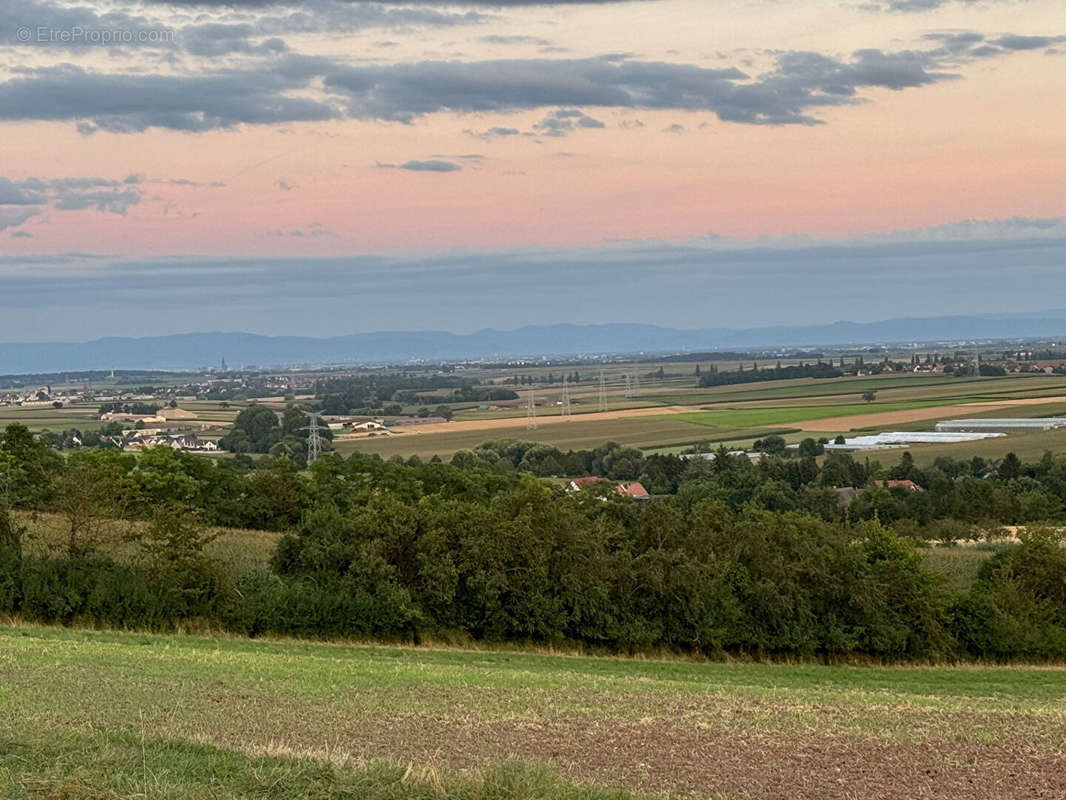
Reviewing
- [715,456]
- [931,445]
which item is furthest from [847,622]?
[931,445]

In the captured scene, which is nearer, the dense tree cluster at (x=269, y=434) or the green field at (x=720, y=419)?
the dense tree cluster at (x=269, y=434)

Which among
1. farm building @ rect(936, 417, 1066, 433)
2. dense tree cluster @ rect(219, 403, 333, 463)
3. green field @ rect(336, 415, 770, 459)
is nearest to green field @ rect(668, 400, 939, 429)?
green field @ rect(336, 415, 770, 459)

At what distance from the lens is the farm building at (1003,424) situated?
123250 mm

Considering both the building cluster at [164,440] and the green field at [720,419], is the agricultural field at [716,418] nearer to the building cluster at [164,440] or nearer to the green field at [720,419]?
the green field at [720,419]

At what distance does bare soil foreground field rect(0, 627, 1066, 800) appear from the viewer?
38.4ft

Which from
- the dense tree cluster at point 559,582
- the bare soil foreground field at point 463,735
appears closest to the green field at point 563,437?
the dense tree cluster at point 559,582

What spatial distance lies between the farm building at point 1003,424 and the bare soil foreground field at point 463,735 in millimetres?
104391

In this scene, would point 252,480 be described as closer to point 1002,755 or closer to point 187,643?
point 187,643

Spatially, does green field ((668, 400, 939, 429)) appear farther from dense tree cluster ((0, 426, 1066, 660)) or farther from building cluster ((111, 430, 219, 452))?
dense tree cluster ((0, 426, 1066, 660))

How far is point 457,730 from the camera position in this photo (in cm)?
1641

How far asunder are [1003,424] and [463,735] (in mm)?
123234

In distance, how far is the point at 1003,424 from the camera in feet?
420

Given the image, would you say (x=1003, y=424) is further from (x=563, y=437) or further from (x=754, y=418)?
(x=563, y=437)

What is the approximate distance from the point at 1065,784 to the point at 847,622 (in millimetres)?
29512
